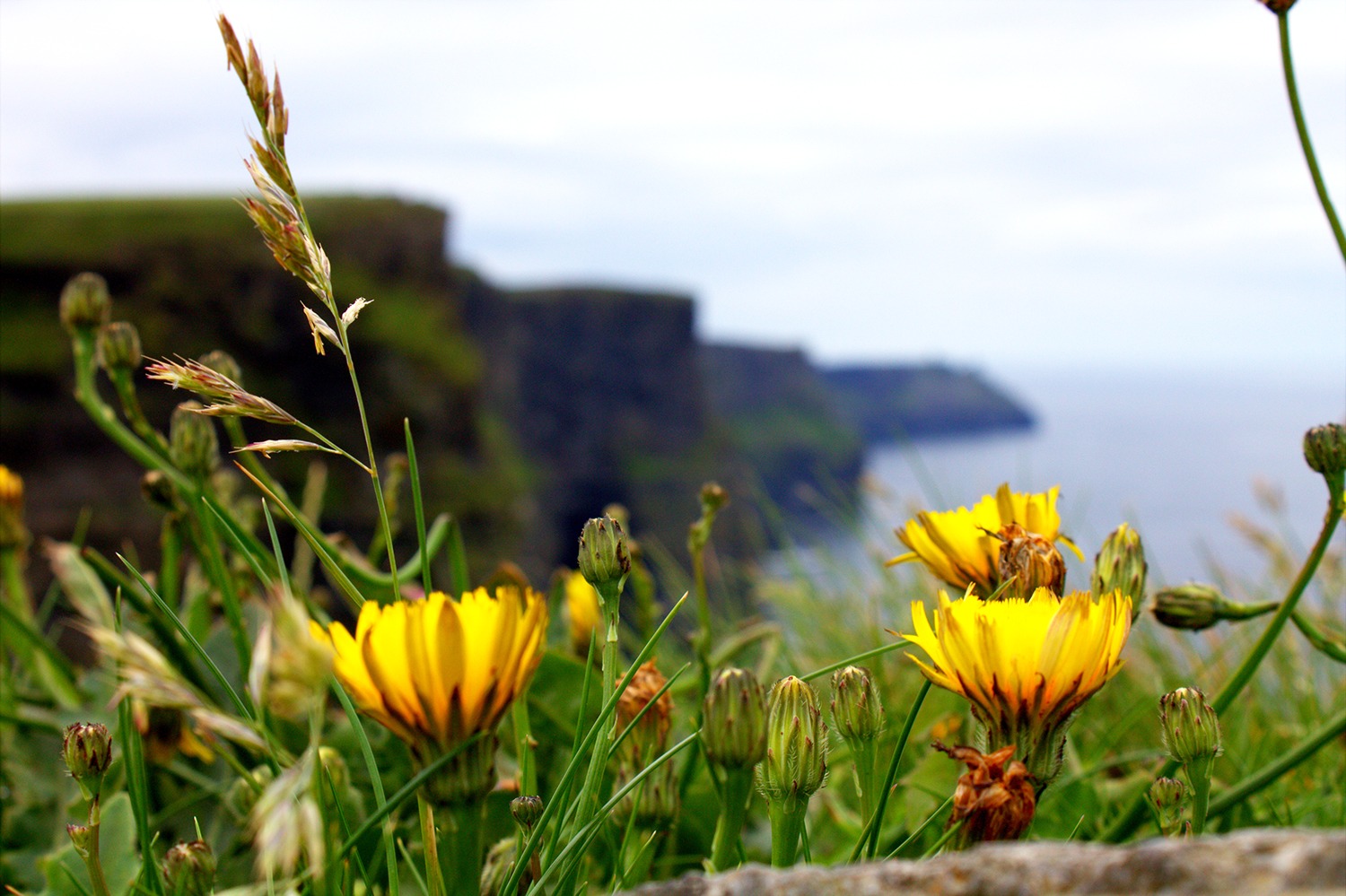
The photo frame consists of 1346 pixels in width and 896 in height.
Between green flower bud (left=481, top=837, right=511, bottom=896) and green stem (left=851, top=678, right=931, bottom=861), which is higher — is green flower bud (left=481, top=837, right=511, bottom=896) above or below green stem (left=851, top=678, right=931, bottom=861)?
below

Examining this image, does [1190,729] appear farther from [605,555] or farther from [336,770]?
[336,770]

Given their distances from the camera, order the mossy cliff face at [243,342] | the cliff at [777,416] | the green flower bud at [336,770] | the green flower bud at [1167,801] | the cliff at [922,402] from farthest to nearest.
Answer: the cliff at [922,402]
the cliff at [777,416]
the mossy cliff face at [243,342]
the green flower bud at [336,770]
the green flower bud at [1167,801]

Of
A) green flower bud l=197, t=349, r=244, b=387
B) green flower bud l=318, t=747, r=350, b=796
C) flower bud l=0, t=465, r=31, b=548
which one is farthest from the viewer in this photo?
flower bud l=0, t=465, r=31, b=548

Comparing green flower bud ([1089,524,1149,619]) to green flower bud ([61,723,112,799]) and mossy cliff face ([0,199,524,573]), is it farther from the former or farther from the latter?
mossy cliff face ([0,199,524,573])

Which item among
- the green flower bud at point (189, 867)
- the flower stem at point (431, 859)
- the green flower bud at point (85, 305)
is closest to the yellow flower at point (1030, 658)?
the flower stem at point (431, 859)

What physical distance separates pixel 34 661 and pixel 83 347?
31cm

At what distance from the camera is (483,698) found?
40cm

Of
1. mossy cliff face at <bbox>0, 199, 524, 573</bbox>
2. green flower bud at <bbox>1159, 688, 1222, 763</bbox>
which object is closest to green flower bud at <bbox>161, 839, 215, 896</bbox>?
green flower bud at <bbox>1159, 688, 1222, 763</bbox>

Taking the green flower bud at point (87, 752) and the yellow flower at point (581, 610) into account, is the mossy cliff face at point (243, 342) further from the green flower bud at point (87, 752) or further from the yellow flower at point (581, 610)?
the green flower bud at point (87, 752)

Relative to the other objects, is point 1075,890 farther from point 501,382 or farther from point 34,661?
point 501,382

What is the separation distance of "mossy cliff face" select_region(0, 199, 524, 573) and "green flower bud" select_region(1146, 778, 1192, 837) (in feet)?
29.3

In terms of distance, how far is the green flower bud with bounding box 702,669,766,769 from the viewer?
0.44 metres

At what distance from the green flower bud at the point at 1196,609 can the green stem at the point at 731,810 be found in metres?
0.36

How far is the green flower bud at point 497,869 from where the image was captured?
57cm
